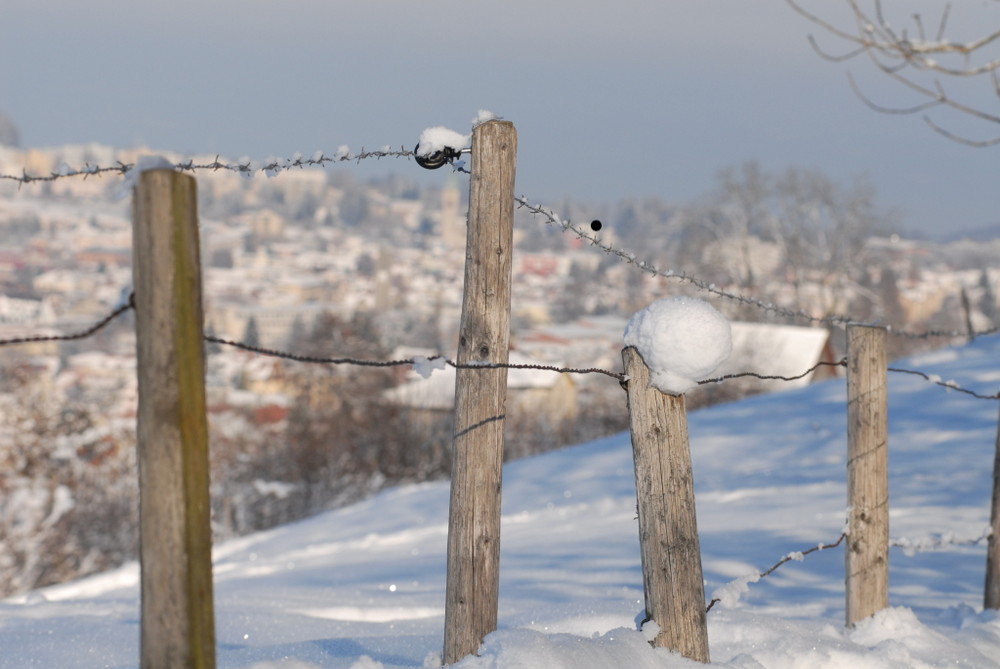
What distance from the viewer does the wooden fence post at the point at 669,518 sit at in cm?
248

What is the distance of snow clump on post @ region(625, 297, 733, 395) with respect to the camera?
95.1 inches

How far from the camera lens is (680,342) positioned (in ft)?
7.91

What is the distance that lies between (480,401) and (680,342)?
54 cm

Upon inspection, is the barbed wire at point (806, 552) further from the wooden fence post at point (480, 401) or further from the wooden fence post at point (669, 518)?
the wooden fence post at point (480, 401)

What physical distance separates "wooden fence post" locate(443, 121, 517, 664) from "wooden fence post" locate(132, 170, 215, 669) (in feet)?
2.60

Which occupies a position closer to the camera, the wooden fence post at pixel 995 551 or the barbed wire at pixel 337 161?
the barbed wire at pixel 337 161

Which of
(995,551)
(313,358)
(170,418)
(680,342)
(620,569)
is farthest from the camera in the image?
(620,569)

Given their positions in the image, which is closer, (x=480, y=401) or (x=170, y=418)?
(x=170, y=418)

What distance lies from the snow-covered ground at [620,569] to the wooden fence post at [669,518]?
0.31ft

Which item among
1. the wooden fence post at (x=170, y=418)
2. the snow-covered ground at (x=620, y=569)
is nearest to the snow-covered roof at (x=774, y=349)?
the snow-covered ground at (x=620, y=569)

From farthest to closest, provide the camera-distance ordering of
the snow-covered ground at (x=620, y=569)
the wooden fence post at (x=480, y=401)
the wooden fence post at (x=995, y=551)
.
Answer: the wooden fence post at (x=995, y=551)
the snow-covered ground at (x=620, y=569)
the wooden fence post at (x=480, y=401)

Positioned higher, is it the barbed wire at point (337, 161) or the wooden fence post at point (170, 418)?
the barbed wire at point (337, 161)

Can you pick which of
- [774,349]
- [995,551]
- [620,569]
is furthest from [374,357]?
[995,551]

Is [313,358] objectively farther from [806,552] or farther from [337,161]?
[806,552]
